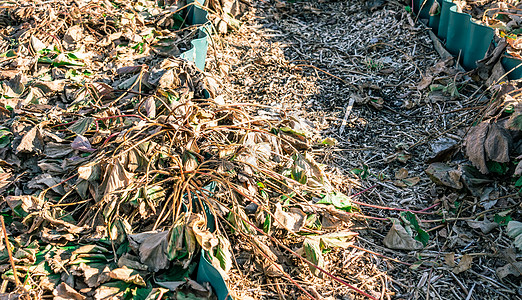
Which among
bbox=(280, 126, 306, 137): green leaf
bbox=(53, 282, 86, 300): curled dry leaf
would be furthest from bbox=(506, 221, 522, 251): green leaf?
bbox=(53, 282, 86, 300): curled dry leaf

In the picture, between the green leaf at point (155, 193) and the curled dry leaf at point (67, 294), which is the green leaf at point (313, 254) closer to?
the green leaf at point (155, 193)

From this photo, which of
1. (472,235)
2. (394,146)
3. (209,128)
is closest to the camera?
(472,235)

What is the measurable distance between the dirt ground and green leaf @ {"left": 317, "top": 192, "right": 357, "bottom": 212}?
92 millimetres

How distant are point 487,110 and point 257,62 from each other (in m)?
1.68

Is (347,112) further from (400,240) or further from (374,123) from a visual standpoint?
(400,240)

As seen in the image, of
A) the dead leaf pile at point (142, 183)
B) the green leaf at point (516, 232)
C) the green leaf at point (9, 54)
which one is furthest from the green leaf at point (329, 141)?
the green leaf at point (9, 54)

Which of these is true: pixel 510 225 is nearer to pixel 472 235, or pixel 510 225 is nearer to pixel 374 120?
pixel 472 235

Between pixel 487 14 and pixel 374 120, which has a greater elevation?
pixel 487 14

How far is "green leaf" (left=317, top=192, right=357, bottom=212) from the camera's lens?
7.42 feet

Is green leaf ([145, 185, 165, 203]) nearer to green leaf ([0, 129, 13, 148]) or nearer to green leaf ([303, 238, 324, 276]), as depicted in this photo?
green leaf ([303, 238, 324, 276])

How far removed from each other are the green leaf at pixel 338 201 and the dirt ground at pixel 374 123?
0.30 ft

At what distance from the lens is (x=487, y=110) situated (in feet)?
8.53

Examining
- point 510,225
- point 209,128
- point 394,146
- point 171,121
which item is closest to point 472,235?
point 510,225

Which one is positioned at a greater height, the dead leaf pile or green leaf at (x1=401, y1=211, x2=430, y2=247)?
the dead leaf pile
